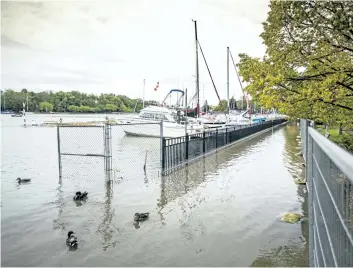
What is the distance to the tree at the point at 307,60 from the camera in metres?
8.72

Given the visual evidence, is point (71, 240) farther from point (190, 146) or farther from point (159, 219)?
point (190, 146)

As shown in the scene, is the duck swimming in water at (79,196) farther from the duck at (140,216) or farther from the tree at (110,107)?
the tree at (110,107)

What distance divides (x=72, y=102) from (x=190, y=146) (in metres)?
141

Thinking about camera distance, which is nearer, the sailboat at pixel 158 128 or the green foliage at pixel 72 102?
A: the sailboat at pixel 158 128

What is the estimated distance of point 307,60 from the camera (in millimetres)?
9531

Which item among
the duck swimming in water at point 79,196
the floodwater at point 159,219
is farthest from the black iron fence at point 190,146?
the duck swimming in water at point 79,196

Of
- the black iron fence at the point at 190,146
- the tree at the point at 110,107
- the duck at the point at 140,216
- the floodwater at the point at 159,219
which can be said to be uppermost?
the tree at the point at 110,107

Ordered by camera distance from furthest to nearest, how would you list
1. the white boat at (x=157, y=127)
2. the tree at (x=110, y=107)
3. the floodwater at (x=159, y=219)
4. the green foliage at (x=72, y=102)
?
the tree at (x=110, y=107)
the green foliage at (x=72, y=102)
the white boat at (x=157, y=127)
the floodwater at (x=159, y=219)

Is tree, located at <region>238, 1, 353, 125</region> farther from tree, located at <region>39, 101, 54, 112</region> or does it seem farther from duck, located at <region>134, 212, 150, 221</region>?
tree, located at <region>39, 101, 54, 112</region>

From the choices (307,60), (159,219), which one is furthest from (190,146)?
(159,219)

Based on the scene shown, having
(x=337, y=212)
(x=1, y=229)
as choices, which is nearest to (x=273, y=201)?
(x=1, y=229)

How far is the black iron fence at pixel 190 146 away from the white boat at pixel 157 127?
338 inches

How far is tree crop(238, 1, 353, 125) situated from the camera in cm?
872

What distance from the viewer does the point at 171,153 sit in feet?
43.7
